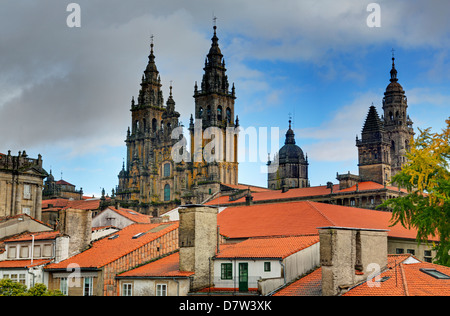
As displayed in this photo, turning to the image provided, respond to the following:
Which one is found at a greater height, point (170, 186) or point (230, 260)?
point (170, 186)

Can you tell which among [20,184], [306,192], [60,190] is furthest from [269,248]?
[60,190]

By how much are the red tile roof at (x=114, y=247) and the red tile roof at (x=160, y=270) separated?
56.4 inches

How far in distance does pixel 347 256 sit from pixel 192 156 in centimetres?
10811

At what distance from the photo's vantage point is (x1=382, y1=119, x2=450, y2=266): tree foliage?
131 feet

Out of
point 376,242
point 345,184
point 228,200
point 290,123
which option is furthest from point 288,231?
point 290,123

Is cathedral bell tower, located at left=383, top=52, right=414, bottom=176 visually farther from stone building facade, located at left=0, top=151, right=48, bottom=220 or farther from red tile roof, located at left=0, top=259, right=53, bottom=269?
red tile roof, located at left=0, top=259, right=53, bottom=269

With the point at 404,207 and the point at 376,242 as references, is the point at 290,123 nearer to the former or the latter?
the point at 404,207

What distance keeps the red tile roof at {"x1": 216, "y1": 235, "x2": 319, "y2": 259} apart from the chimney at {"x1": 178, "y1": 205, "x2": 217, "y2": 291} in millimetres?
971

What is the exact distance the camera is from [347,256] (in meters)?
30.0

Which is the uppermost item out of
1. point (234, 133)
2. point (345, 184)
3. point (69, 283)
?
point (234, 133)

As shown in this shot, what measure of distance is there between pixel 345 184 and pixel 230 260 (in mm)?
72003

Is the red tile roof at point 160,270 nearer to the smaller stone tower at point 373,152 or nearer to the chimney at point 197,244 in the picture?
the chimney at point 197,244

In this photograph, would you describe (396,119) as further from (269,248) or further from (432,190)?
(269,248)

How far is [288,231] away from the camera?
155ft
